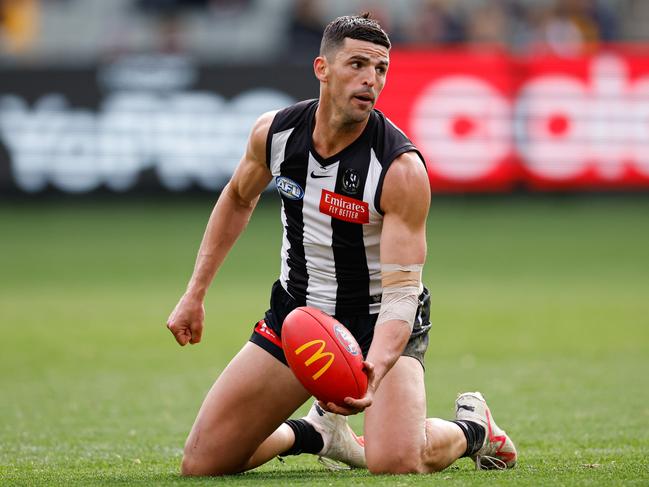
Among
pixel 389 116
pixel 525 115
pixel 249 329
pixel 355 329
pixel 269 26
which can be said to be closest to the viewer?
pixel 355 329

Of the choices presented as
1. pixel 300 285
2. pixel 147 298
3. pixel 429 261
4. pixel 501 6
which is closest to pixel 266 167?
pixel 300 285

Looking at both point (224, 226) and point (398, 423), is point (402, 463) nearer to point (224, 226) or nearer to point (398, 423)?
point (398, 423)

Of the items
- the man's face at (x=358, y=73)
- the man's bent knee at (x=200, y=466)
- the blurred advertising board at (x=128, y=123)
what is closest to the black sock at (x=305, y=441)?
the man's bent knee at (x=200, y=466)

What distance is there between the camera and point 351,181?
20.0 ft

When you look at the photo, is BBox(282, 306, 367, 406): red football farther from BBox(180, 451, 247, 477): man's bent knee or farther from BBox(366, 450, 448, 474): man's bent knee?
BBox(180, 451, 247, 477): man's bent knee

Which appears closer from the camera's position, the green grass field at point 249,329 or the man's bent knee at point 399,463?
the man's bent knee at point 399,463

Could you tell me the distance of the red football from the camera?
17.8ft

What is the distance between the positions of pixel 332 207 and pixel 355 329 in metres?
0.69

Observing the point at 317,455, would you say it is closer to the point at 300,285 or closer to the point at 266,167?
the point at 300,285

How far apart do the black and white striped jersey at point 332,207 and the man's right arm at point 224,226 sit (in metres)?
0.09

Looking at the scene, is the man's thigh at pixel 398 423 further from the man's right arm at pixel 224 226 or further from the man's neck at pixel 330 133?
the man's neck at pixel 330 133

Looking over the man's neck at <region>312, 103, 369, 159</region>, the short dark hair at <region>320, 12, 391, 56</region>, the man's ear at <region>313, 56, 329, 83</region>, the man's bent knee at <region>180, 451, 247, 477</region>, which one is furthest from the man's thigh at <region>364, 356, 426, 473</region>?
the short dark hair at <region>320, 12, 391, 56</region>

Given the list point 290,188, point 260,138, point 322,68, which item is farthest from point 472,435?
point 322,68

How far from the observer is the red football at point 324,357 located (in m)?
5.43
